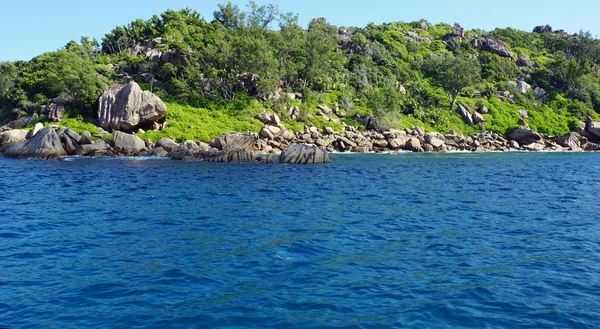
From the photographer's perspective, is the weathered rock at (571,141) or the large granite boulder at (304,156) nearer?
the large granite boulder at (304,156)

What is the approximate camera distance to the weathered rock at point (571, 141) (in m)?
90.3

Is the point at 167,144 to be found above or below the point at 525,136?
below

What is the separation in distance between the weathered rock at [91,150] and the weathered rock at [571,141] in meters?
88.9

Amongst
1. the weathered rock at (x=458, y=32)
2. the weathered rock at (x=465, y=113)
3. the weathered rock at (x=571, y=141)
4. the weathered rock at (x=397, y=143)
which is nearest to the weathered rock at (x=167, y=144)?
the weathered rock at (x=397, y=143)

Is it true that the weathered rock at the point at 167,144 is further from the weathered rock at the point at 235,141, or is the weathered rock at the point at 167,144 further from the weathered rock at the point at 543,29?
the weathered rock at the point at 543,29

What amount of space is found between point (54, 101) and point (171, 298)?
7302 cm

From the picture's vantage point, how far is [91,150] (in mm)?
58688

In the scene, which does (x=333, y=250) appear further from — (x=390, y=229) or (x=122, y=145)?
(x=122, y=145)

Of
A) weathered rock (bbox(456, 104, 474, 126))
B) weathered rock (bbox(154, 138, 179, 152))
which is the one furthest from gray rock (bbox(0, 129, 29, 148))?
weathered rock (bbox(456, 104, 474, 126))

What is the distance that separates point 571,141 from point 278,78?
6318 centimetres

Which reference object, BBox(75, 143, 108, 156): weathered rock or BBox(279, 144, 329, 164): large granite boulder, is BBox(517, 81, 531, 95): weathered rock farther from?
BBox(75, 143, 108, 156): weathered rock

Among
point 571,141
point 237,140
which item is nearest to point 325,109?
point 237,140

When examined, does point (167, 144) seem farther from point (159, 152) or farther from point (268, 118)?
point (268, 118)

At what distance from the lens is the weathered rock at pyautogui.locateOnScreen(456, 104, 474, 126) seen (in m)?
98.8
